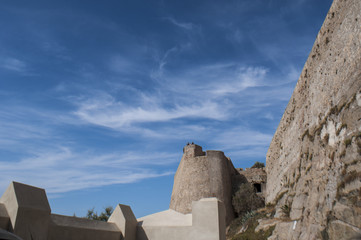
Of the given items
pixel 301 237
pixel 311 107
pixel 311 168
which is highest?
pixel 311 107

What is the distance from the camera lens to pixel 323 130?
13070 mm

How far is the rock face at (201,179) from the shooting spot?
29.6m

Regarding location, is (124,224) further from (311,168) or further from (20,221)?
(311,168)

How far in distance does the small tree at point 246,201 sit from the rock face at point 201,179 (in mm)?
793

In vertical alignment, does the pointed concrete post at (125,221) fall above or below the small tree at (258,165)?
below

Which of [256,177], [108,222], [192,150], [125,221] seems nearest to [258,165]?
[256,177]

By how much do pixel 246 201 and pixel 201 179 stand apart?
15.4 feet

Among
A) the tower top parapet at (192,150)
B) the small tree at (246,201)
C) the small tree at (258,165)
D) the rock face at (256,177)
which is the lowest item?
the small tree at (246,201)

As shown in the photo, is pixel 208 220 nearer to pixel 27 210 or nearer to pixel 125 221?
pixel 125 221

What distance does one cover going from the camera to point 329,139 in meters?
12.2

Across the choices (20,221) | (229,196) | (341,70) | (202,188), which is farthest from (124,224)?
(229,196)

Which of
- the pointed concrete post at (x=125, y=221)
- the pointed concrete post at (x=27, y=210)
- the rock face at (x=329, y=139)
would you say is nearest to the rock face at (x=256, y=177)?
the rock face at (x=329, y=139)

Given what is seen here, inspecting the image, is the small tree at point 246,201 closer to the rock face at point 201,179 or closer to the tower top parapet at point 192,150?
the rock face at point 201,179

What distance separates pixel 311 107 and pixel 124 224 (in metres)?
11.0
